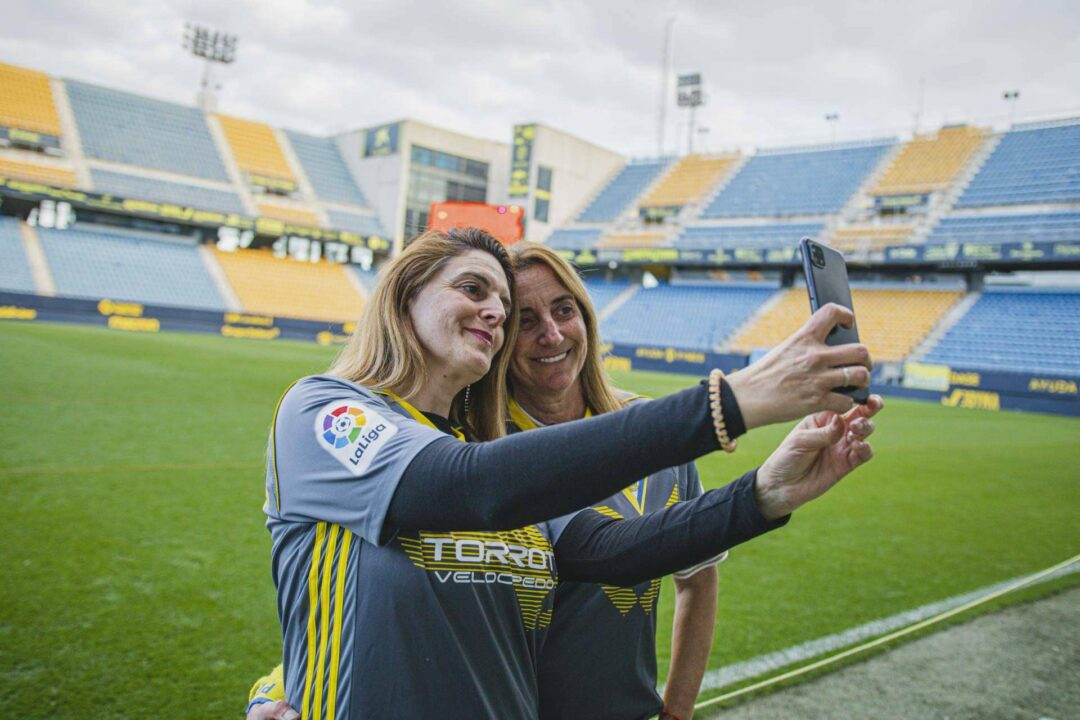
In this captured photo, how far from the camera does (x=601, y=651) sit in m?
1.85

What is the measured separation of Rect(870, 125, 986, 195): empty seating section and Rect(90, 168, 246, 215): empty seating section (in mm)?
29061

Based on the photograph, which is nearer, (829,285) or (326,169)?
(829,285)

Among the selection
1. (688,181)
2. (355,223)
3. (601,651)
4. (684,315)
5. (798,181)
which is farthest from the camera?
(688,181)

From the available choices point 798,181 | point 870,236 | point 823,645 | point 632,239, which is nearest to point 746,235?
point 798,181

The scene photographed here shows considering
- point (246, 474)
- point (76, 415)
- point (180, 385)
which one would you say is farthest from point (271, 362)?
point (246, 474)

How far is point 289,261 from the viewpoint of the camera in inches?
1487

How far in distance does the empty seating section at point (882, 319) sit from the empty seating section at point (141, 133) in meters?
26.3

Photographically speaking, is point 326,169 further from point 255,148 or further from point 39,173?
point 39,173

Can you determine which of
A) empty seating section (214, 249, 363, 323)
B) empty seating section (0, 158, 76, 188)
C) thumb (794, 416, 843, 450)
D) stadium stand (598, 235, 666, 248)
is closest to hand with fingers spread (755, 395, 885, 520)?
thumb (794, 416, 843, 450)

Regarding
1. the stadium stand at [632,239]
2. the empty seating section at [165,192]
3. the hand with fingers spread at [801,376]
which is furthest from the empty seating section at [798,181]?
the hand with fingers spread at [801,376]

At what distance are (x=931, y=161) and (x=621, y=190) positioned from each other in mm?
15609

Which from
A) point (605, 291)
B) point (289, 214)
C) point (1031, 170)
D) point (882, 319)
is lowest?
point (882, 319)

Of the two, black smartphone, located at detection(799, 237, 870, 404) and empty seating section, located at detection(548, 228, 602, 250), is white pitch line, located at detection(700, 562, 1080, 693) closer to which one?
black smartphone, located at detection(799, 237, 870, 404)

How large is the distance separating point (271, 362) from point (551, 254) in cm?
1760
